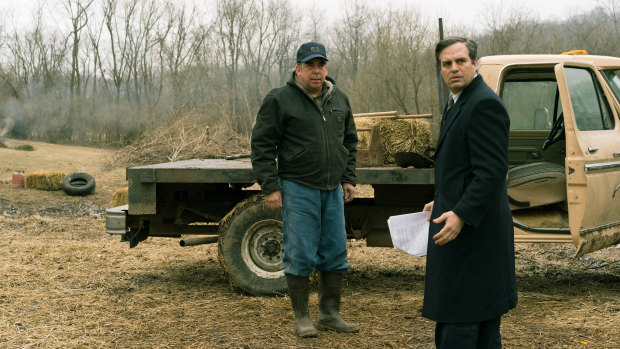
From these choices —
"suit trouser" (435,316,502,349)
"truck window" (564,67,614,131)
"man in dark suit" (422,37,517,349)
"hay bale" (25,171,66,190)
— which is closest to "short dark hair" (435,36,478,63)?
"man in dark suit" (422,37,517,349)

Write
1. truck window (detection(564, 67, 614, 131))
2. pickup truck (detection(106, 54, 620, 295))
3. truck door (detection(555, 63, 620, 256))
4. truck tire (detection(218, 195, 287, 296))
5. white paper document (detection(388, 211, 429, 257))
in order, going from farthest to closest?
truck tire (detection(218, 195, 287, 296)) → truck window (detection(564, 67, 614, 131)) → pickup truck (detection(106, 54, 620, 295)) → truck door (detection(555, 63, 620, 256)) → white paper document (detection(388, 211, 429, 257))

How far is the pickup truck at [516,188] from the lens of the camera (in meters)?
4.87

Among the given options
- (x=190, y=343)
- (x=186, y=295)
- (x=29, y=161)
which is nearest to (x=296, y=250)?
(x=190, y=343)

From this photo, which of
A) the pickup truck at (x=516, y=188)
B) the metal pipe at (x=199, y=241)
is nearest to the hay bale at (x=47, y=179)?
the pickup truck at (x=516, y=188)

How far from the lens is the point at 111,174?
17.1 meters

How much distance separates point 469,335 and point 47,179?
12849 millimetres

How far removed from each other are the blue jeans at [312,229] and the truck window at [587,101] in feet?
7.08

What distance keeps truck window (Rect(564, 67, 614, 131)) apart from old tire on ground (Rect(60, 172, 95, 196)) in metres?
10.8

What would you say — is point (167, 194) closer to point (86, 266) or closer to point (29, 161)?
point (86, 266)

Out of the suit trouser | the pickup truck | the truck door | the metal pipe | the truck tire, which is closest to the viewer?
the suit trouser

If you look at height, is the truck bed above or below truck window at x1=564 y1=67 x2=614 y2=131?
below

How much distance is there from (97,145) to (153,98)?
7222mm

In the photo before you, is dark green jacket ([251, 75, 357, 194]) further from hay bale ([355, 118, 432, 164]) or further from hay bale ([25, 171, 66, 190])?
hay bale ([25, 171, 66, 190])

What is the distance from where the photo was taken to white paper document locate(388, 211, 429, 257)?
295 centimetres
